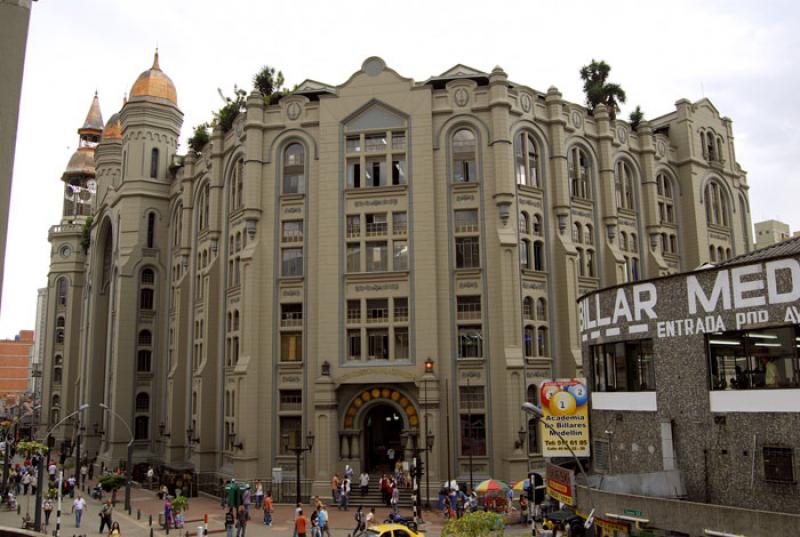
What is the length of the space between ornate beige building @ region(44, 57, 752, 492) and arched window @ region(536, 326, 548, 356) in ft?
0.45

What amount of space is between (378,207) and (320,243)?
4.29 meters

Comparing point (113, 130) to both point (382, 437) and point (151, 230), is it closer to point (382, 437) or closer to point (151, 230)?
point (151, 230)

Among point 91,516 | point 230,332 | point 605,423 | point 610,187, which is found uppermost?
point 610,187

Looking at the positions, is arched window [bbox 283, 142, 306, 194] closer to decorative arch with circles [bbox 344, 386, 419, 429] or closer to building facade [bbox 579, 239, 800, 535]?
decorative arch with circles [bbox 344, 386, 419, 429]

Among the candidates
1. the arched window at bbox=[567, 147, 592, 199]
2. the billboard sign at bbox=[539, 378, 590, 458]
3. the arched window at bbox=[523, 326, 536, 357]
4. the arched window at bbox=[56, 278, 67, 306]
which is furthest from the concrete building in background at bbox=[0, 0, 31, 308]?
the arched window at bbox=[56, 278, 67, 306]

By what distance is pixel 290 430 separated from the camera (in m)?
43.8

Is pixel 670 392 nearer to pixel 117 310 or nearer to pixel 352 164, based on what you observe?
pixel 352 164

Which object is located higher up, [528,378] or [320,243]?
[320,243]

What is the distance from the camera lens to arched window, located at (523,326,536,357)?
1693 inches

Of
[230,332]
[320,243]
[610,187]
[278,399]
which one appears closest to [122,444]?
[230,332]

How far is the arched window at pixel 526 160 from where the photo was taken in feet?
149

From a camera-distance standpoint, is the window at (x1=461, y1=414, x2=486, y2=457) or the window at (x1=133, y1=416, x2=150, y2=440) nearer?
the window at (x1=461, y1=414, x2=486, y2=457)

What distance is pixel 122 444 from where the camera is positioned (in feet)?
199

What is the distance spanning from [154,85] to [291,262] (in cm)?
2891
